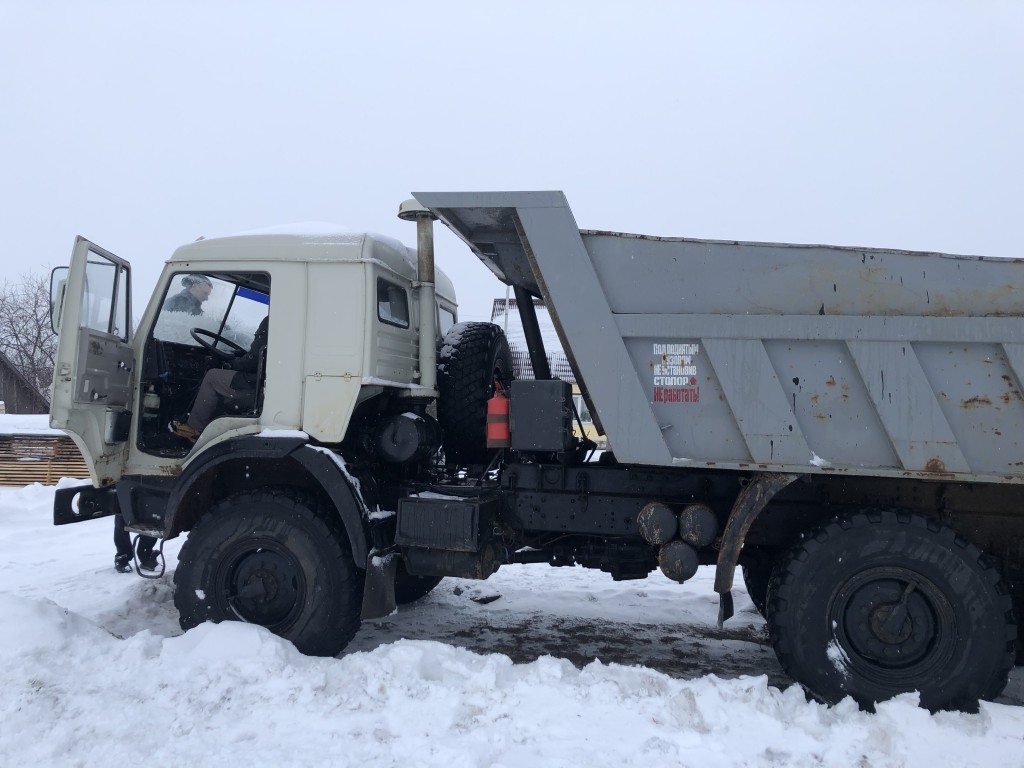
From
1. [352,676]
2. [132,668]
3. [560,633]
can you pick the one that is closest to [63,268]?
[132,668]

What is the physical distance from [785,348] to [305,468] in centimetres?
296

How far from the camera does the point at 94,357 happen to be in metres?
4.42

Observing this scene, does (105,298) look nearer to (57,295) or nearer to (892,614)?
(57,295)

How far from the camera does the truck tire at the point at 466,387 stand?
4914 mm

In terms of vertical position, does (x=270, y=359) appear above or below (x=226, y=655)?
above

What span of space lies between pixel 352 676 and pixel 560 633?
2083 millimetres

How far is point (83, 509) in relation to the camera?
470 centimetres

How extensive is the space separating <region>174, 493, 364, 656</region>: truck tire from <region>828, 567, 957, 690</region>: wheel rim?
9.48ft

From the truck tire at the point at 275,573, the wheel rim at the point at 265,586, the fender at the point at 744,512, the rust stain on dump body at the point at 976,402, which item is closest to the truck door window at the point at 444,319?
the truck tire at the point at 275,573

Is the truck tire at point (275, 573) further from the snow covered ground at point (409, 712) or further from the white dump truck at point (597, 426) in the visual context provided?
the snow covered ground at point (409, 712)

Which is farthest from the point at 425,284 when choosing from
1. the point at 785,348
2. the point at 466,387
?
the point at 785,348

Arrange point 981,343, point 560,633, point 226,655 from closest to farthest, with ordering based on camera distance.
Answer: point 981,343 → point 226,655 → point 560,633

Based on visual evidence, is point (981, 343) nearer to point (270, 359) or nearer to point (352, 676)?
point (352, 676)

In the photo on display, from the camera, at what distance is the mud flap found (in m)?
4.34
